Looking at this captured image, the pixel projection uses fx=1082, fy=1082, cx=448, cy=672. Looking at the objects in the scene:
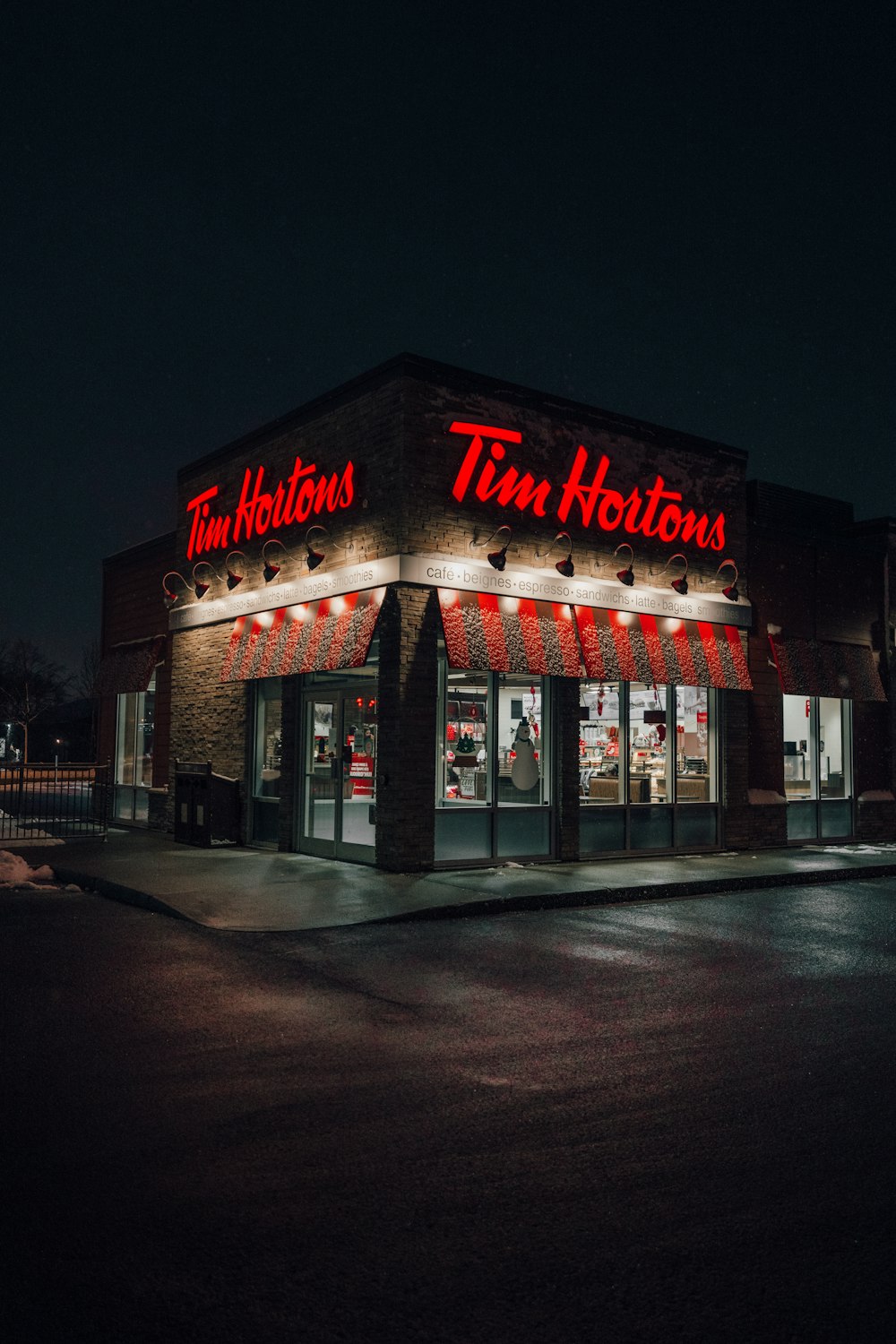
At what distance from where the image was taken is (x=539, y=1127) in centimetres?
521

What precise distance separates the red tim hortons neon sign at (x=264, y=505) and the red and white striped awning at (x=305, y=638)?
1408mm

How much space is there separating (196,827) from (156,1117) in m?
12.5

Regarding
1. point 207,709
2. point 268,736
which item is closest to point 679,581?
Result: point 268,736

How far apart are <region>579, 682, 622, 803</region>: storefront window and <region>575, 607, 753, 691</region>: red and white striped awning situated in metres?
0.46

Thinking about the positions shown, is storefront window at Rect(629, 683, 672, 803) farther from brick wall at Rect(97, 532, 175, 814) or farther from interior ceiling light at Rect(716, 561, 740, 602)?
brick wall at Rect(97, 532, 175, 814)

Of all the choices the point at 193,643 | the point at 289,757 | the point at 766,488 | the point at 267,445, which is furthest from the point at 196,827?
the point at 766,488

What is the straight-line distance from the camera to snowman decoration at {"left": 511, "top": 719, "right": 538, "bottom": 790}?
1573 centimetres

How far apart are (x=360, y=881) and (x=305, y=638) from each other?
418 cm

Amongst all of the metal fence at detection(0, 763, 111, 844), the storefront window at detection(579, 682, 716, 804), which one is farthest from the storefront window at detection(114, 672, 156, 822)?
the storefront window at detection(579, 682, 716, 804)

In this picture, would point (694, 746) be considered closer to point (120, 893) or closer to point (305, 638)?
point (305, 638)

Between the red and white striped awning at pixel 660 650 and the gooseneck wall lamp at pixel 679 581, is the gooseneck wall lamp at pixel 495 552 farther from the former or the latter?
the gooseneck wall lamp at pixel 679 581

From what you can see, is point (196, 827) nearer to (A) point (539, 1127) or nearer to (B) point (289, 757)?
(B) point (289, 757)

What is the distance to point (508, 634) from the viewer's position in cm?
1520

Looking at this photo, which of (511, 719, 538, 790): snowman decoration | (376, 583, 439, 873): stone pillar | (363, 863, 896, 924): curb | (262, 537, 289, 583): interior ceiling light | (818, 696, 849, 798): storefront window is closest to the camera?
(363, 863, 896, 924): curb
